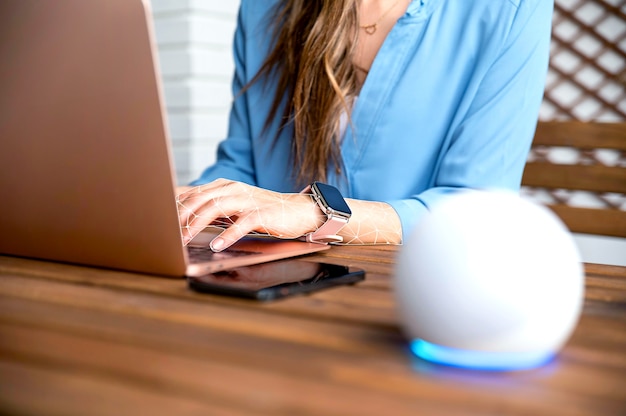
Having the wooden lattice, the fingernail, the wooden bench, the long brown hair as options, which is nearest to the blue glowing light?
the fingernail

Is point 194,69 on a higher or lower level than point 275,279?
higher

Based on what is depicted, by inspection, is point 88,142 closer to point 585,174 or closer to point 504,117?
point 504,117

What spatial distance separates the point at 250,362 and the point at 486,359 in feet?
0.32

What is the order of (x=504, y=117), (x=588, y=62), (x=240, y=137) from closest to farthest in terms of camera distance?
(x=504, y=117), (x=240, y=137), (x=588, y=62)

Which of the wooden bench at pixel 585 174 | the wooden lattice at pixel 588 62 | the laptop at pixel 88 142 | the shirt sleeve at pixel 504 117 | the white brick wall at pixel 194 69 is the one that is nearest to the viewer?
the laptop at pixel 88 142

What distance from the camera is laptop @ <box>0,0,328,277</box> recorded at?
0.37 metres

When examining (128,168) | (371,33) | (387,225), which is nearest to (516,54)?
(371,33)

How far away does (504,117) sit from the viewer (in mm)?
812

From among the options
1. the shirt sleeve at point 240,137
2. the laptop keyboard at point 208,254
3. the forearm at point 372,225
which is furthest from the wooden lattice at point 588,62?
the laptop keyboard at point 208,254

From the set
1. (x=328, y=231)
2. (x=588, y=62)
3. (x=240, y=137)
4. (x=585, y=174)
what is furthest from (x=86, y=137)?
(x=588, y=62)

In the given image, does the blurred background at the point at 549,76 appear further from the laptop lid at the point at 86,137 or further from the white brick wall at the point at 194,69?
the laptop lid at the point at 86,137

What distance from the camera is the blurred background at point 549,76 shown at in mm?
1796

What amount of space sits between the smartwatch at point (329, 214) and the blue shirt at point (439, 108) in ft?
0.65

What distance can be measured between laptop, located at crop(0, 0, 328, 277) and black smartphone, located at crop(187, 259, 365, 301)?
2cm
